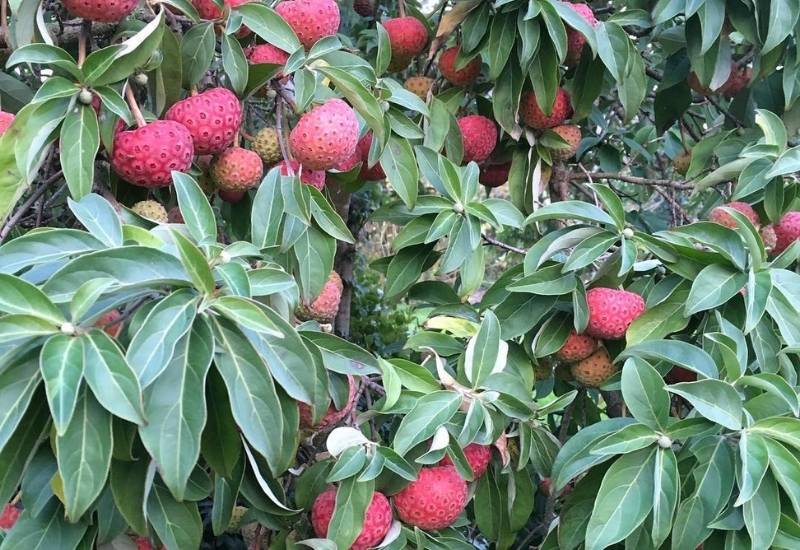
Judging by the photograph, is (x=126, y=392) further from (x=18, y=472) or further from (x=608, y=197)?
(x=608, y=197)

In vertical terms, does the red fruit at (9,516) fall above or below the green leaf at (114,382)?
below

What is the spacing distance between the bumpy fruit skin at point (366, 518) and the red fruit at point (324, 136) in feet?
1.43

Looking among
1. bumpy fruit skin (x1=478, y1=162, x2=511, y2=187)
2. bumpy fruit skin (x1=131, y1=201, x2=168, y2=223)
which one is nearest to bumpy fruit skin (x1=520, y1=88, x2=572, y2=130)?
bumpy fruit skin (x1=478, y1=162, x2=511, y2=187)

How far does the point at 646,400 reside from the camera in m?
1.02

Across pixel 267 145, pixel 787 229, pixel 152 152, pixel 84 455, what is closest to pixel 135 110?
pixel 152 152

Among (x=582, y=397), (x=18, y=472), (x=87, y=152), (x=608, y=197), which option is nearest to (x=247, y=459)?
(x=18, y=472)

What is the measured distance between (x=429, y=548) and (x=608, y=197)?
1.82ft

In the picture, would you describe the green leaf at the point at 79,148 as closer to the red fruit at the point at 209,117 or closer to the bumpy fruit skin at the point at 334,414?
the red fruit at the point at 209,117

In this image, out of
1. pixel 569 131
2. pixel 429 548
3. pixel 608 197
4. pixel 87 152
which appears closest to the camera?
pixel 87 152

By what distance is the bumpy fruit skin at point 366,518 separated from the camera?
1044 mm

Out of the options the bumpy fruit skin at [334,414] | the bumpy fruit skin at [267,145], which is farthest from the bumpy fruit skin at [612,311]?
the bumpy fruit skin at [267,145]

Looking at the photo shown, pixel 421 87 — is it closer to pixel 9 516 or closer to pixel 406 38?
pixel 406 38

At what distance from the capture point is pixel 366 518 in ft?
3.42

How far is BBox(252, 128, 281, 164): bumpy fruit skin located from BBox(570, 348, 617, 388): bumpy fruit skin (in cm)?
57
